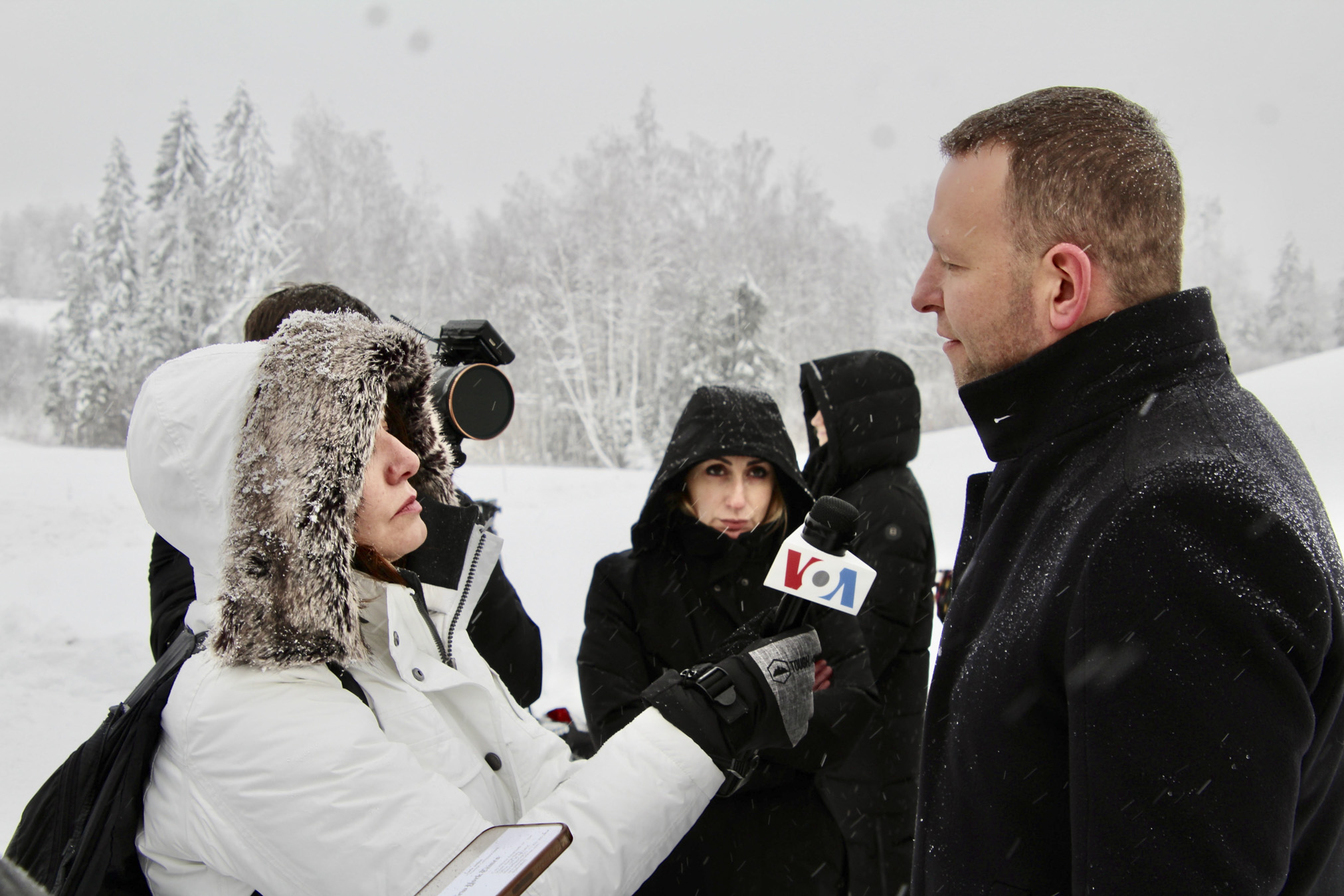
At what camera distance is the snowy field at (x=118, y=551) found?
15.1 ft

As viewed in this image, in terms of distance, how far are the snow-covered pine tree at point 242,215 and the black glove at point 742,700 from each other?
20959 millimetres

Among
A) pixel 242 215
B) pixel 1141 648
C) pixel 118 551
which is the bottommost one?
pixel 118 551

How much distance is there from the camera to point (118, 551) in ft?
26.6

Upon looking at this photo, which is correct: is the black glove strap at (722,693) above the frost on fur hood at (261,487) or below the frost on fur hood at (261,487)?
below

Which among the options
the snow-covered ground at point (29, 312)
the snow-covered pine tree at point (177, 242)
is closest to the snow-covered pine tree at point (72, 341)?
the snow-covered ground at point (29, 312)

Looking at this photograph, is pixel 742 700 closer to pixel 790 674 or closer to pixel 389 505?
pixel 790 674

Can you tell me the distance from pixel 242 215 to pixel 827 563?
23105mm

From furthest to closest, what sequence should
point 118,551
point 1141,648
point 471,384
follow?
point 118,551
point 471,384
point 1141,648

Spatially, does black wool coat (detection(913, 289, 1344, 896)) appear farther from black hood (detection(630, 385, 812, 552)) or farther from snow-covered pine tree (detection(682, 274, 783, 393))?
snow-covered pine tree (detection(682, 274, 783, 393))

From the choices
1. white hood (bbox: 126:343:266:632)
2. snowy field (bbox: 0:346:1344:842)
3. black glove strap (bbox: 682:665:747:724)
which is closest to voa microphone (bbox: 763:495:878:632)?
black glove strap (bbox: 682:665:747:724)

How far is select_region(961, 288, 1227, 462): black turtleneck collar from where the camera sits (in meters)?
1.10

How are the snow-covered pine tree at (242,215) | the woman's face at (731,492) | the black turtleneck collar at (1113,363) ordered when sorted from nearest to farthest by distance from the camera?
the black turtleneck collar at (1113,363) → the woman's face at (731,492) → the snow-covered pine tree at (242,215)

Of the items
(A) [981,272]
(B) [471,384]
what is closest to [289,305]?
(B) [471,384]

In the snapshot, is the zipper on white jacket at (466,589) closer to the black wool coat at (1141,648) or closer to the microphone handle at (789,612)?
the microphone handle at (789,612)
